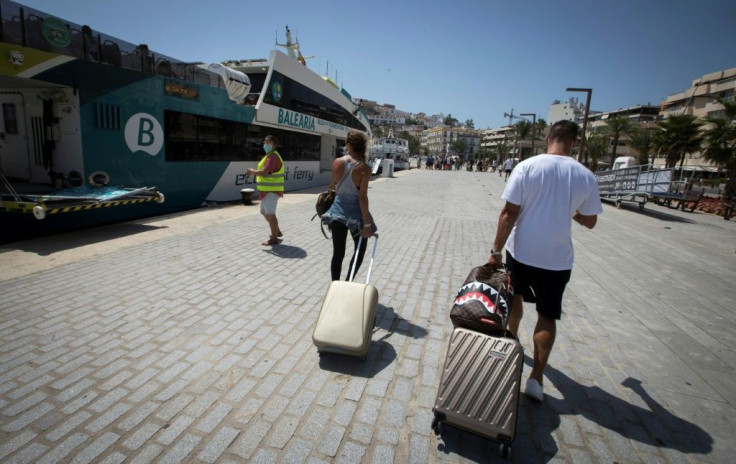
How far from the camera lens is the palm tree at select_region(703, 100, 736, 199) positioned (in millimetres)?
16547

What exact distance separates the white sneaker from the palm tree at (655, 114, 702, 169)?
32459 millimetres

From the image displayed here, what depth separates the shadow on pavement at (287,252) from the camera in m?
5.99

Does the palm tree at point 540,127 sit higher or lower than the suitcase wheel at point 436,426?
higher

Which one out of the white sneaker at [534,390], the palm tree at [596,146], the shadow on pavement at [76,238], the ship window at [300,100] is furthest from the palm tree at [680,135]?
the shadow on pavement at [76,238]

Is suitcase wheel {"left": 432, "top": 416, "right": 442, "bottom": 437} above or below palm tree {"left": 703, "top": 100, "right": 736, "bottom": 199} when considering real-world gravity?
below

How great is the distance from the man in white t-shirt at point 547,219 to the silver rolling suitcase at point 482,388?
1.88ft

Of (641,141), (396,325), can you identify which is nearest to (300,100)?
(396,325)

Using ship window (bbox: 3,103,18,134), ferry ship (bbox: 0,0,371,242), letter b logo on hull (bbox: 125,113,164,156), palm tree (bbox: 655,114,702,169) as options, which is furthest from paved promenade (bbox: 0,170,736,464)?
palm tree (bbox: 655,114,702,169)

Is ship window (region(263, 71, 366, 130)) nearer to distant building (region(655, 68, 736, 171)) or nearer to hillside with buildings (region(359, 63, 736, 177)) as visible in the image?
hillside with buildings (region(359, 63, 736, 177))

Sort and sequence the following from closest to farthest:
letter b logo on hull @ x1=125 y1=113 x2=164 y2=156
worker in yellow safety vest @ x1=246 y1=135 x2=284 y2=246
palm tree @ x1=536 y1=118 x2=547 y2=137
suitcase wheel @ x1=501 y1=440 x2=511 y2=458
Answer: suitcase wheel @ x1=501 y1=440 x2=511 y2=458, worker in yellow safety vest @ x1=246 y1=135 x2=284 y2=246, letter b logo on hull @ x1=125 y1=113 x2=164 y2=156, palm tree @ x1=536 y1=118 x2=547 y2=137

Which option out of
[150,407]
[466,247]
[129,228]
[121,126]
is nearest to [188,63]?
[121,126]

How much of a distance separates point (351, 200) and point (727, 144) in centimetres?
2182

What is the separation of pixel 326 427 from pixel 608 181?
62.5 ft

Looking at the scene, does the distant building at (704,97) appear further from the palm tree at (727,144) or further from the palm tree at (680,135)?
the palm tree at (727,144)
